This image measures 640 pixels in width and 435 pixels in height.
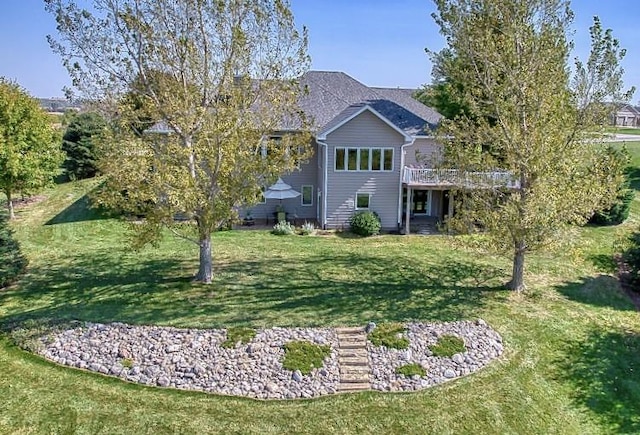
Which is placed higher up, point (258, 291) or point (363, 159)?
point (363, 159)

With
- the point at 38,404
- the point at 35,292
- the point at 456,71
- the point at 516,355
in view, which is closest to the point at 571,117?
the point at 456,71

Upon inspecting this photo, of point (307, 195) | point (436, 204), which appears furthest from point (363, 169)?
point (436, 204)

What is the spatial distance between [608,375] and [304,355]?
312 inches

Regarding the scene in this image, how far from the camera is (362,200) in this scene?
85.1ft

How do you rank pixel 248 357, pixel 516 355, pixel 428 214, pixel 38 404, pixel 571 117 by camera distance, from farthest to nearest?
pixel 428 214 < pixel 571 117 < pixel 516 355 < pixel 248 357 < pixel 38 404

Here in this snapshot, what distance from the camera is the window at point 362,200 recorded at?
25859 mm

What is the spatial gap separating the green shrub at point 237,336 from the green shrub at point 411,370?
3.94 metres

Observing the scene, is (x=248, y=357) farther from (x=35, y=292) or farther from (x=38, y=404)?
(x=35, y=292)

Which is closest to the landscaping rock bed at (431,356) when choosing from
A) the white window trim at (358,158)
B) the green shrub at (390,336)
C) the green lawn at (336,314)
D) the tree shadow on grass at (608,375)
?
the green shrub at (390,336)

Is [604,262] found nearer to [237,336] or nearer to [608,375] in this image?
[608,375]

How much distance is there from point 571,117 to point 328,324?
33.5ft

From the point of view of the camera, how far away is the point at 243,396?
1119 centimetres

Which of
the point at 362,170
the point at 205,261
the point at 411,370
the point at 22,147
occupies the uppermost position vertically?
the point at 22,147

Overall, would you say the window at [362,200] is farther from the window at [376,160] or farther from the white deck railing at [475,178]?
the white deck railing at [475,178]
